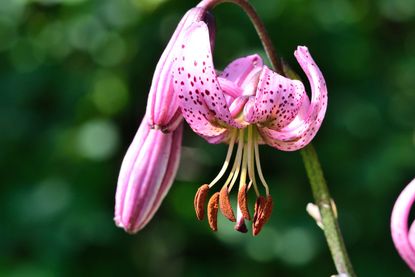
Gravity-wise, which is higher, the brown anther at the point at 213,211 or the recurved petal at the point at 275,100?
the recurved petal at the point at 275,100

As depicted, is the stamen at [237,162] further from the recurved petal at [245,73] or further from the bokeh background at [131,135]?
the bokeh background at [131,135]

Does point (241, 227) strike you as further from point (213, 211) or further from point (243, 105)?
point (243, 105)

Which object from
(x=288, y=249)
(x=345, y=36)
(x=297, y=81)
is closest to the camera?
(x=297, y=81)

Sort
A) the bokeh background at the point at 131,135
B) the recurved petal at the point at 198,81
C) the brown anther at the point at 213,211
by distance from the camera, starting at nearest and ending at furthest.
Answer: the recurved petal at the point at 198,81
the brown anther at the point at 213,211
the bokeh background at the point at 131,135

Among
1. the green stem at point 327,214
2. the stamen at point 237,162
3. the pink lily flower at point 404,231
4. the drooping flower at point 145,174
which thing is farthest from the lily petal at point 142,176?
the pink lily flower at point 404,231

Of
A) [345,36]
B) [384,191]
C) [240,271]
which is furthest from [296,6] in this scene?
[240,271]

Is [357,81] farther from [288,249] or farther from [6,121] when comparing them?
[6,121]
